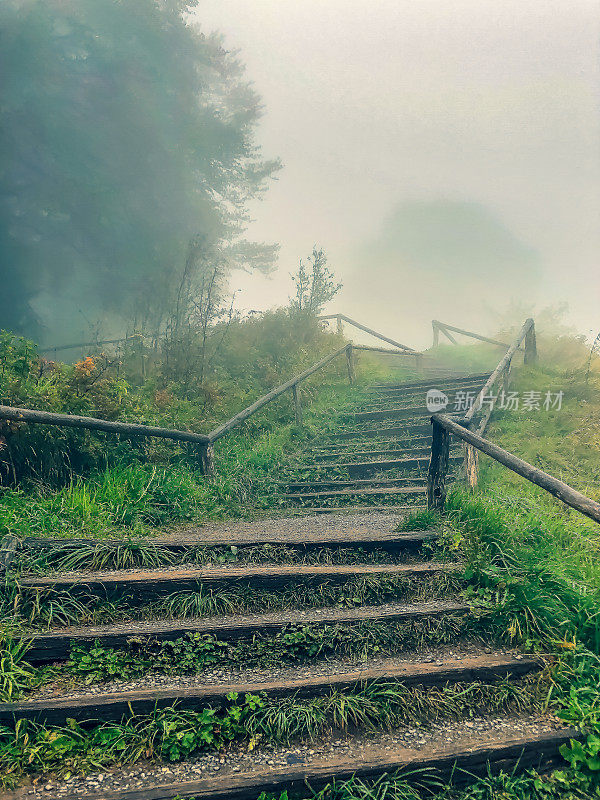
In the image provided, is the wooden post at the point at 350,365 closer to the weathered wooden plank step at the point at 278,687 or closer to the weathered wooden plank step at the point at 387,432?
the weathered wooden plank step at the point at 387,432

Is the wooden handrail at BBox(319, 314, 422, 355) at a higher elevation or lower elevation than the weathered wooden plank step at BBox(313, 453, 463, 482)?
higher

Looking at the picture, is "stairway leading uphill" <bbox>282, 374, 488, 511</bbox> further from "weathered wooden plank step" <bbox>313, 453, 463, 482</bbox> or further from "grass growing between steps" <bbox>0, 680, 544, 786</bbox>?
"grass growing between steps" <bbox>0, 680, 544, 786</bbox>

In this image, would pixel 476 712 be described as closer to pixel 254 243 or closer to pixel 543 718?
pixel 543 718

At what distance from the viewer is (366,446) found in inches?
288

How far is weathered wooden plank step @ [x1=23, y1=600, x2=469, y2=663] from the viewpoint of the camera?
263 centimetres

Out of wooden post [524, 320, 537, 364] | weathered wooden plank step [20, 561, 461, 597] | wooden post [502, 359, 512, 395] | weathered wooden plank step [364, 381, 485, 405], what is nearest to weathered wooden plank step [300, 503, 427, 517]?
weathered wooden plank step [20, 561, 461, 597]

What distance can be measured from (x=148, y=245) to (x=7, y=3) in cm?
647

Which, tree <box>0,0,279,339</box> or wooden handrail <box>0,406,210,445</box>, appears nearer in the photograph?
wooden handrail <box>0,406,210,445</box>

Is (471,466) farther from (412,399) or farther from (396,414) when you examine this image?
(412,399)

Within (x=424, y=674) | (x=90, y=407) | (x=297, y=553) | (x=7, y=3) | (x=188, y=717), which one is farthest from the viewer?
(x=7, y=3)

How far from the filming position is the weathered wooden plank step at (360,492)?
571cm

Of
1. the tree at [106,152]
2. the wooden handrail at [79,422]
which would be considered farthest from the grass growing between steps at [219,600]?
the tree at [106,152]

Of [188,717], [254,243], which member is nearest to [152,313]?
[254,243]

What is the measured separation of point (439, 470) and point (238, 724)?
2401 mm
